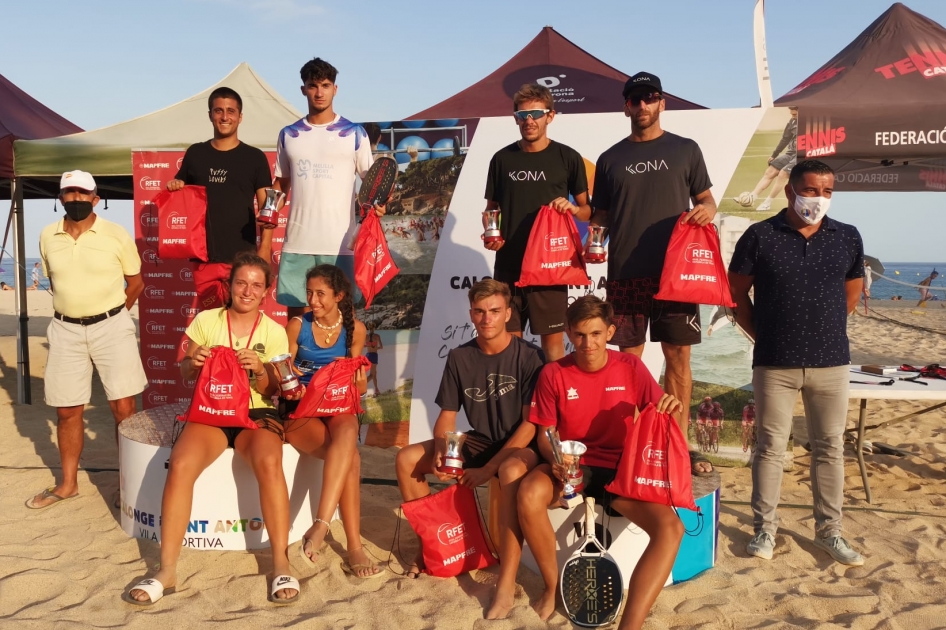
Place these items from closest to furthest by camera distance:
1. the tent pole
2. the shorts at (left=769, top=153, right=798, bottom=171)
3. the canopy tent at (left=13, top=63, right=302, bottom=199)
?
the shorts at (left=769, top=153, right=798, bottom=171) → the canopy tent at (left=13, top=63, right=302, bottom=199) → the tent pole

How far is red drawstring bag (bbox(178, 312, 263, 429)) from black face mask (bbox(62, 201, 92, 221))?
1430 mm

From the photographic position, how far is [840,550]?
3.61 meters

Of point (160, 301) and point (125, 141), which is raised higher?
point (125, 141)

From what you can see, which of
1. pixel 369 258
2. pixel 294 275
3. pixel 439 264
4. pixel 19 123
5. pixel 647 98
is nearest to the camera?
pixel 647 98

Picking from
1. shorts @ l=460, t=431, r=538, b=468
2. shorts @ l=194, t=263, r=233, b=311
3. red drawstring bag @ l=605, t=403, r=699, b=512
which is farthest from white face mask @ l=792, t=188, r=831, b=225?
shorts @ l=194, t=263, r=233, b=311

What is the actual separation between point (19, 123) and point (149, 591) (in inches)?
233

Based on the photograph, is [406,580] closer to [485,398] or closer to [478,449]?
[478,449]

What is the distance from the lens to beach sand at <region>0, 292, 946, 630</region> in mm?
2982

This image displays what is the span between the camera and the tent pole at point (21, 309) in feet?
23.9

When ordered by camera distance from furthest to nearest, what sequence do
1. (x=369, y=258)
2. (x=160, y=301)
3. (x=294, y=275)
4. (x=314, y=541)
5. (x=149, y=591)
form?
1. (x=160, y=301)
2. (x=294, y=275)
3. (x=369, y=258)
4. (x=314, y=541)
5. (x=149, y=591)

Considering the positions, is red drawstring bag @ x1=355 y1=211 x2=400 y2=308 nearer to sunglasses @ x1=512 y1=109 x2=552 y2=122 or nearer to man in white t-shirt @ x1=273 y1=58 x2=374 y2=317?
man in white t-shirt @ x1=273 y1=58 x2=374 y2=317

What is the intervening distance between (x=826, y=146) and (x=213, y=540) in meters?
4.67

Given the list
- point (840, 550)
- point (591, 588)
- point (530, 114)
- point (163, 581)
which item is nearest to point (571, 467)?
point (591, 588)

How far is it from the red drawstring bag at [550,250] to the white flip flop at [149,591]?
7.18 ft
